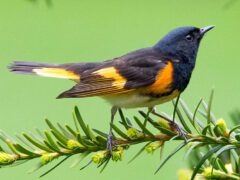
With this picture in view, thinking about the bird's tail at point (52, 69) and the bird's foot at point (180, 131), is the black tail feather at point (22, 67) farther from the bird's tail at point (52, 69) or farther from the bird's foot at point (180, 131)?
the bird's foot at point (180, 131)

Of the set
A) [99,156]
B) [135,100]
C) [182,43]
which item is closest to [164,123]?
[99,156]

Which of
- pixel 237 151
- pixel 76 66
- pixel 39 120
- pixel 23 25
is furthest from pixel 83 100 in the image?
pixel 237 151

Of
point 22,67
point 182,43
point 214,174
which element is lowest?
point 214,174

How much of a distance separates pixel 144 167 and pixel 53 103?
53.8 inches

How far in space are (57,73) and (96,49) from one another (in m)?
4.62

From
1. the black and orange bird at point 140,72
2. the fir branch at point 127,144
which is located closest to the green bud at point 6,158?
the fir branch at point 127,144

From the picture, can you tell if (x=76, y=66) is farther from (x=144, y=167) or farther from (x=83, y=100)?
(x=83, y=100)

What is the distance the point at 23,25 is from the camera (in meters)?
8.42

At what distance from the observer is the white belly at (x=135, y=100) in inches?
96.1

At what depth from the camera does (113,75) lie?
2.59 m

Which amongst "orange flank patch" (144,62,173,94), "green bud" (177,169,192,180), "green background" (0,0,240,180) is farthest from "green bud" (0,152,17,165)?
"green background" (0,0,240,180)

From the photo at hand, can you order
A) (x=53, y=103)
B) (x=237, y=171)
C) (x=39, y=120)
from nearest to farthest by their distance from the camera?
(x=237, y=171), (x=39, y=120), (x=53, y=103)

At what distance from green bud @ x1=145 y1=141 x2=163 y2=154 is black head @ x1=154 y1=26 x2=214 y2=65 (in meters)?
0.89

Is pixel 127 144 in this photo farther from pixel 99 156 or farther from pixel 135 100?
pixel 135 100
